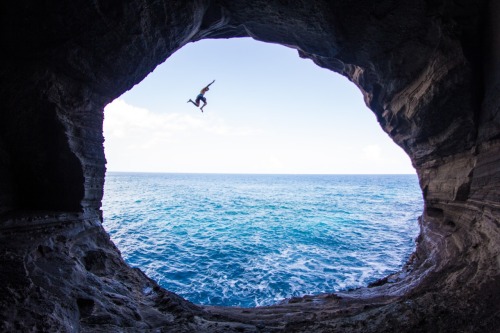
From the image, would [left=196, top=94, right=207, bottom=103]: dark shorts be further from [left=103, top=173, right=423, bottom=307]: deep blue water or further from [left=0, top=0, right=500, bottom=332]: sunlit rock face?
[left=103, top=173, right=423, bottom=307]: deep blue water

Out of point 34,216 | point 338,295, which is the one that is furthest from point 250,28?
point 338,295

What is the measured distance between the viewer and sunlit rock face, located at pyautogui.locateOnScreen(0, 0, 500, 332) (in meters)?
4.65

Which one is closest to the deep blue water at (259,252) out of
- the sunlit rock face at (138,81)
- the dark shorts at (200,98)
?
the sunlit rock face at (138,81)

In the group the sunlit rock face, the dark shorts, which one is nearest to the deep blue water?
the sunlit rock face

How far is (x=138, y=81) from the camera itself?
9.31m

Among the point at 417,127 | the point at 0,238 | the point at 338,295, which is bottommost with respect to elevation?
Result: the point at 338,295

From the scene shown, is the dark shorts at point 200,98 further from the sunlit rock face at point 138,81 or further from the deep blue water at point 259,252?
the deep blue water at point 259,252

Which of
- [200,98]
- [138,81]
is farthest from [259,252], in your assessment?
[138,81]

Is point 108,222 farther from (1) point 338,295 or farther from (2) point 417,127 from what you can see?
(2) point 417,127

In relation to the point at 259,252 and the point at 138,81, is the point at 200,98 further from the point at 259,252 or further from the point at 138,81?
the point at 259,252

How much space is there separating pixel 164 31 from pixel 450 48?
8.29m

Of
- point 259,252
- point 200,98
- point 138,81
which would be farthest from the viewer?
point 259,252

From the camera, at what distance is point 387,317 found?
14.9 ft

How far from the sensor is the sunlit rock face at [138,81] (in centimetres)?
465
